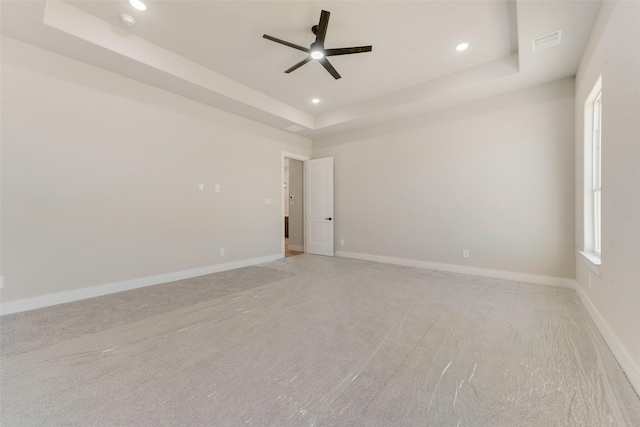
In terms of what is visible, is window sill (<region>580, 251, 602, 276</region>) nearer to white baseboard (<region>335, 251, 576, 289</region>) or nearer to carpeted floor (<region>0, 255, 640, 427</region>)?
carpeted floor (<region>0, 255, 640, 427</region>)

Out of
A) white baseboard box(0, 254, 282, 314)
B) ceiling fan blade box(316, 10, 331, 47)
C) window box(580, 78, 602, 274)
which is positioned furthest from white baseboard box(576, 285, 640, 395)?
white baseboard box(0, 254, 282, 314)

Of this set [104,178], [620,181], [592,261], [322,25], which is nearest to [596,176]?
[592,261]

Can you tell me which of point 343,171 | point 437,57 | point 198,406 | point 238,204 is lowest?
point 198,406

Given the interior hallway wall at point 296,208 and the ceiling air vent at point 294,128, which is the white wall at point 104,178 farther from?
the interior hallway wall at point 296,208

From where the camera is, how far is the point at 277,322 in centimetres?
237

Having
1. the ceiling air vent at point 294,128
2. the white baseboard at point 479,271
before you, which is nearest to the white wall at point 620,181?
the white baseboard at point 479,271

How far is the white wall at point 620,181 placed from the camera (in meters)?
1.55

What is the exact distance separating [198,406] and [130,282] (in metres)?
2.69

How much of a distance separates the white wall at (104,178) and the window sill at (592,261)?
470 cm

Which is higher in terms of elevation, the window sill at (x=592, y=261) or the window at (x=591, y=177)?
the window at (x=591, y=177)

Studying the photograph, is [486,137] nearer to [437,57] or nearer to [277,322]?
[437,57]

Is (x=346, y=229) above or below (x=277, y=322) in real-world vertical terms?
above

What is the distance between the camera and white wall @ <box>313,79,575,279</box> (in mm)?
3393

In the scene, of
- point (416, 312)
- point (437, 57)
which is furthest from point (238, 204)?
point (437, 57)
